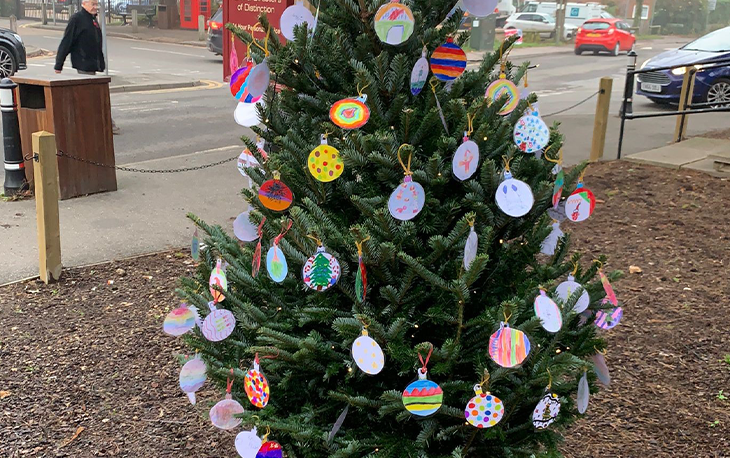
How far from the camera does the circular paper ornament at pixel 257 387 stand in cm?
230

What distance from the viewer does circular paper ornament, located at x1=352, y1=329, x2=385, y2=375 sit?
6.92 ft

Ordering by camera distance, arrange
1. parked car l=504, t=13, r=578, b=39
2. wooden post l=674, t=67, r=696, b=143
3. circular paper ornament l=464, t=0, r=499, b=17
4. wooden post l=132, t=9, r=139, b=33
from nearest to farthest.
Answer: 1. circular paper ornament l=464, t=0, r=499, b=17
2. wooden post l=674, t=67, r=696, b=143
3. wooden post l=132, t=9, r=139, b=33
4. parked car l=504, t=13, r=578, b=39

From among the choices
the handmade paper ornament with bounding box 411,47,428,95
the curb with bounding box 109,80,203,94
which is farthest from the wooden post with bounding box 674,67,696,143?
the curb with bounding box 109,80,203,94

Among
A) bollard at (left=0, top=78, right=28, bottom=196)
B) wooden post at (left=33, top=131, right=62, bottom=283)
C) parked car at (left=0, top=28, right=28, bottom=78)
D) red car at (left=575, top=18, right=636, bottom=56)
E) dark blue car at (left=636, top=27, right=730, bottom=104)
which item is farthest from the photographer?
red car at (left=575, top=18, right=636, bottom=56)

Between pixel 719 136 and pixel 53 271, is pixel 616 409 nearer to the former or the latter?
pixel 53 271

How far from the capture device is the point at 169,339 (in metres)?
4.45

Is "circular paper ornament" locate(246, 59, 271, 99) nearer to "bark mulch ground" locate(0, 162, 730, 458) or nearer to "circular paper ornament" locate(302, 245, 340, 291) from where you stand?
"circular paper ornament" locate(302, 245, 340, 291)

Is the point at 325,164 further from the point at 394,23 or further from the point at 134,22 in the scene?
the point at 134,22

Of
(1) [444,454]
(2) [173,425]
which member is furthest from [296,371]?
(2) [173,425]

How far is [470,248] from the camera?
2.13 meters

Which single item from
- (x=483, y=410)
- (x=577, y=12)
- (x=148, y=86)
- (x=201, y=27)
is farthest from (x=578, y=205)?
(x=577, y=12)

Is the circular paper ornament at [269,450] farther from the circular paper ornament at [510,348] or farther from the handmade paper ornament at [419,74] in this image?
the handmade paper ornament at [419,74]

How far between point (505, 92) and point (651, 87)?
15036 millimetres

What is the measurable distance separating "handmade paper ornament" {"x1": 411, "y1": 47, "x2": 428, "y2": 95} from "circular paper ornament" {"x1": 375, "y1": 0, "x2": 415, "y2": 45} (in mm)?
89
